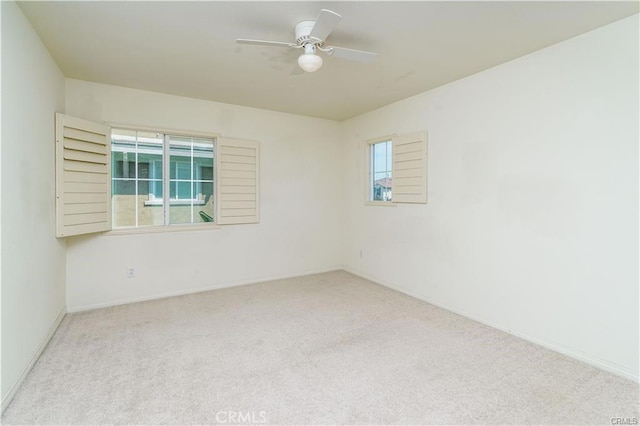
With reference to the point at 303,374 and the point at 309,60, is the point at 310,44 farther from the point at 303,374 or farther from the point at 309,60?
the point at 303,374

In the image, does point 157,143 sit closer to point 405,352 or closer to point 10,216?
point 10,216

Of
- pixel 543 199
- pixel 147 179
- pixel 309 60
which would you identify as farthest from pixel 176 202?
pixel 543 199

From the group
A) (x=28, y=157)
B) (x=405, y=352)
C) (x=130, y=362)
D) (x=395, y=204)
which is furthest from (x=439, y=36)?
(x=130, y=362)

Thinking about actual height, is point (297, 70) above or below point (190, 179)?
above

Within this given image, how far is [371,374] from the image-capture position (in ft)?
7.29

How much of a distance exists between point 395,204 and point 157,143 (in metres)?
3.05

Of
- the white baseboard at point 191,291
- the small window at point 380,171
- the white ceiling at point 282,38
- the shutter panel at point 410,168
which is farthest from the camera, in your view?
the small window at point 380,171

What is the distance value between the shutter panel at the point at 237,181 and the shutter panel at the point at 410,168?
6.14ft

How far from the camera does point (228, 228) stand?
4258 mm

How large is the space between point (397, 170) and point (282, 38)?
7.25ft

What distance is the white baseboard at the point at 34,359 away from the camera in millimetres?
1869

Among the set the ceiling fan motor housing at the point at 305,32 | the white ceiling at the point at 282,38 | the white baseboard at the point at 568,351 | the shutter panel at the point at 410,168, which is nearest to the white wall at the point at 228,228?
the white ceiling at the point at 282,38

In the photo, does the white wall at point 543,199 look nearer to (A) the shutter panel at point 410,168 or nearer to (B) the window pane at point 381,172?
(A) the shutter panel at point 410,168

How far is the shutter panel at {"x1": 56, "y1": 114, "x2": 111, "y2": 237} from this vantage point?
2.90 meters
